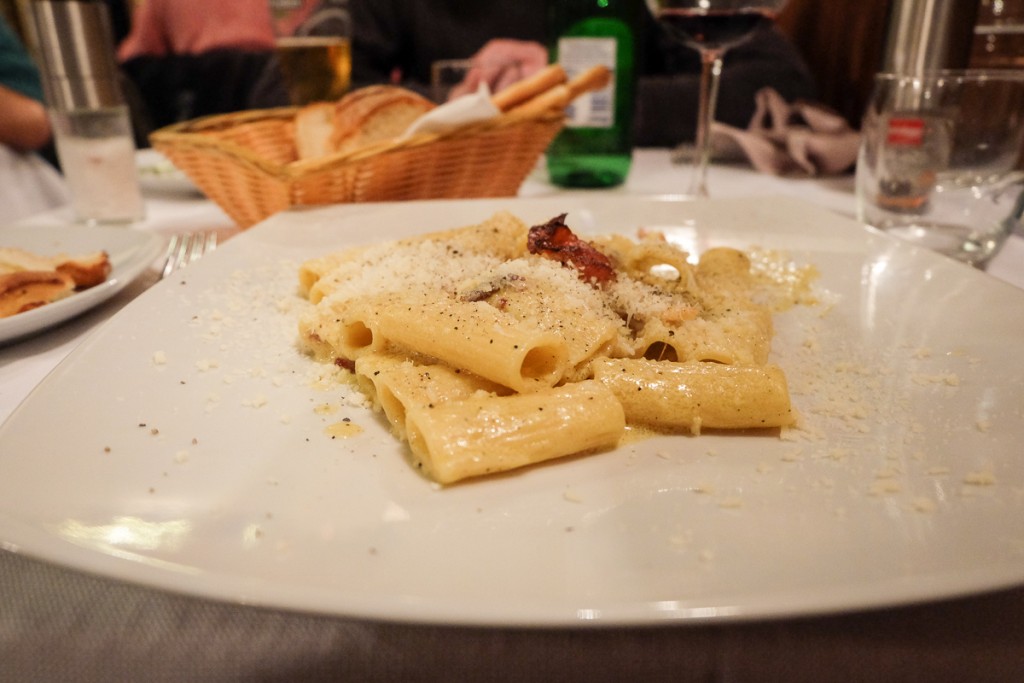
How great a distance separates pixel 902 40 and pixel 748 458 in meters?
2.09

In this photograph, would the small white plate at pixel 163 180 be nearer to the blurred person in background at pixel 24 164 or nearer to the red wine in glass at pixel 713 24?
the blurred person in background at pixel 24 164

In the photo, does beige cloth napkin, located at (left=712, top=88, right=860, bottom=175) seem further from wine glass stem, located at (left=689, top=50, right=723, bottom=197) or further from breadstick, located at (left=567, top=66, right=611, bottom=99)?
breadstick, located at (left=567, top=66, right=611, bottom=99)

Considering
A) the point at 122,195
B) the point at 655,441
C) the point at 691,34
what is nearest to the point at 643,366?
the point at 655,441

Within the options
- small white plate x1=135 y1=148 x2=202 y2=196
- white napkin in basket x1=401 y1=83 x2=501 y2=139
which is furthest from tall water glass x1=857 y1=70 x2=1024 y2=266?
small white plate x1=135 y1=148 x2=202 y2=196

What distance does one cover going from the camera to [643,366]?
42.6 inches

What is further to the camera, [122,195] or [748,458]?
[122,195]

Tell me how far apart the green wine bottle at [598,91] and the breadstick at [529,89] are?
6.4 inches

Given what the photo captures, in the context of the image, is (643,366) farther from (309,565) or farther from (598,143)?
(598,143)

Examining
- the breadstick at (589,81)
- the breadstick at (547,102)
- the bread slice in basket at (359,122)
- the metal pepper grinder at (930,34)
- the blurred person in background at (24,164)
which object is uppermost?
the metal pepper grinder at (930,34)

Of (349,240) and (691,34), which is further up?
(691,34)

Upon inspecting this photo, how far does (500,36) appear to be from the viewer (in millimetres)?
4734

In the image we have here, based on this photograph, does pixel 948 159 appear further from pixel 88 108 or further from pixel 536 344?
pixel 88 108

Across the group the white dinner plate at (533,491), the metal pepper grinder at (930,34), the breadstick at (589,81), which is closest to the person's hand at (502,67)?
the breadstick at (589,81)

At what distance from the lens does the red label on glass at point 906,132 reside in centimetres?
181
